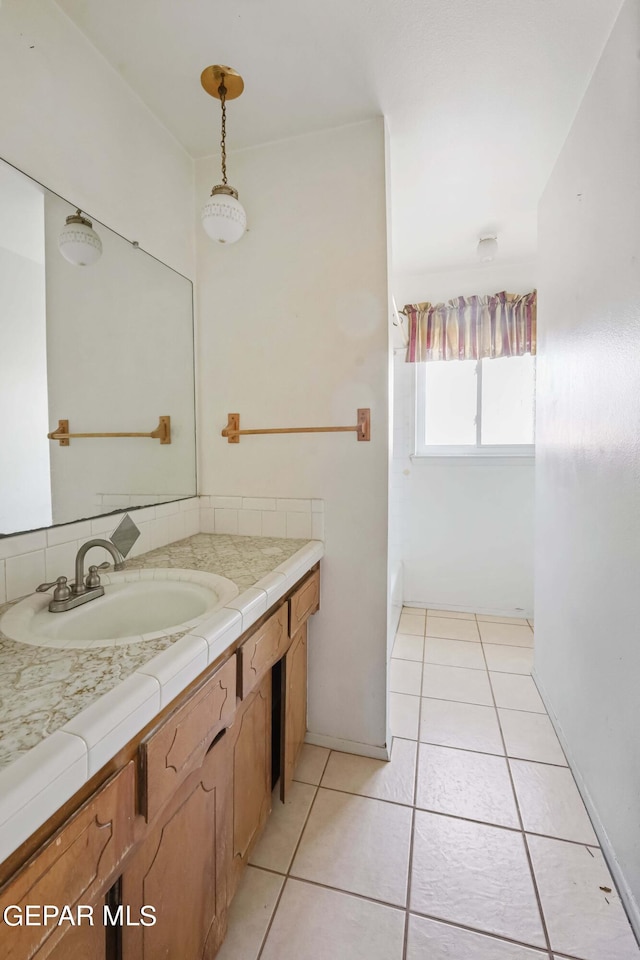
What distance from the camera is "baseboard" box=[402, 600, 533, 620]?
289cm

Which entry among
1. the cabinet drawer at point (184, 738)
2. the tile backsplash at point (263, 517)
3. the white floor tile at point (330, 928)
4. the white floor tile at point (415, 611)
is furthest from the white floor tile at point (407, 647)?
the cabinet drawer at point (184, 738)

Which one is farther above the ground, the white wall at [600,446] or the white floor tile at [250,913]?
the white wall at [600,446]

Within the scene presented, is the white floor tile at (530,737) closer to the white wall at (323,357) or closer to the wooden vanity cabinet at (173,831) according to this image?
the white wall at (323,357)

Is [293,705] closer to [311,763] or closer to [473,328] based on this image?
[311,763]

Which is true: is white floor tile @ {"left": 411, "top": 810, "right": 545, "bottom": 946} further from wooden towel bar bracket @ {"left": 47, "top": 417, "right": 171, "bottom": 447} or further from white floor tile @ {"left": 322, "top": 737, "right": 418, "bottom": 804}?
wooden towel bar bracket @ {"left": 47, "top": 417, "right": 171, "bottom": 447}

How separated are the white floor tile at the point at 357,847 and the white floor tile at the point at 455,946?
3.4 inches

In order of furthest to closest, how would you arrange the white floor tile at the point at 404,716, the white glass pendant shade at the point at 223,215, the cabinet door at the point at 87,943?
the white floor tile at the point at 404,716
the white glass pendant shade at the point at 223,215
the cabinet door at the point at 87,943

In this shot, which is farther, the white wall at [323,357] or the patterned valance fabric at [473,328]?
the patterned valance fabric at [473,328]

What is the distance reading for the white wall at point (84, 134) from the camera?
3.36ft

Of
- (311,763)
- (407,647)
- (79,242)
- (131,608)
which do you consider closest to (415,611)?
(407,647)

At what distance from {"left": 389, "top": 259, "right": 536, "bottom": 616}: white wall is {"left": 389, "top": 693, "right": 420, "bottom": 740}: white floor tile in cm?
116

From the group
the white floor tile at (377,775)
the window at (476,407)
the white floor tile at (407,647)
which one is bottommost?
the white floor tile at (377,775)

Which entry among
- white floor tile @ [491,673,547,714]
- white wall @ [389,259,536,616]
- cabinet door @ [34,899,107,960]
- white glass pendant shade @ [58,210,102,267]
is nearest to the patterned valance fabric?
white wall @ [389,259,536,616]

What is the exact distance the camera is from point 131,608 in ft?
3.66
